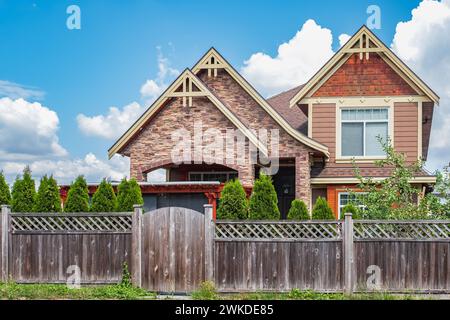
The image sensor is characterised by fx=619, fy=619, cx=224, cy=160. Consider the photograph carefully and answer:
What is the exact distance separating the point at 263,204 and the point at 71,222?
15.1 feet

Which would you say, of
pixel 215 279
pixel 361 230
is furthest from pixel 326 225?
pixel 215 279

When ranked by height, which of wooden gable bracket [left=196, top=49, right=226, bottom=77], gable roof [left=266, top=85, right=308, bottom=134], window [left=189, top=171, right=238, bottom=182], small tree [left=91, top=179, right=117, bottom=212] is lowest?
small tree [left=91, top=179, right=117, bottom=212]

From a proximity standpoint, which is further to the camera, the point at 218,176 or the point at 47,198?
the point at 218,176

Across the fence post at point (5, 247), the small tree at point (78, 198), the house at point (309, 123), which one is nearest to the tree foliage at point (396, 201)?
the house at point (309, 123)

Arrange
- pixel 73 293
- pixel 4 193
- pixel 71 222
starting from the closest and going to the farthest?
1. pixel 73 293
2. pixel 71 222
3. pixel 4 193

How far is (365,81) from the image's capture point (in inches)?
851

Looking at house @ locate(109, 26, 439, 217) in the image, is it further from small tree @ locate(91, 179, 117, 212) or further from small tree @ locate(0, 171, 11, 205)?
small tree @ locate(0, 171, 11, 205)

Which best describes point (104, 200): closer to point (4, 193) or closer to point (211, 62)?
point (4, 193)

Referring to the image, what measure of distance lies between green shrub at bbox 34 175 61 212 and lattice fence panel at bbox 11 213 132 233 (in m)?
0.56

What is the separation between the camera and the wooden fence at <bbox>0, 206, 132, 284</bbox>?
14.3 metres

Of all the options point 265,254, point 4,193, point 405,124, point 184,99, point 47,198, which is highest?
point 184,99

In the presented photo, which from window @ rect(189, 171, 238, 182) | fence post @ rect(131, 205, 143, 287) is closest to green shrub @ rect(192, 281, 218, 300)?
fence post @ rect(131, 205, 143, 287)

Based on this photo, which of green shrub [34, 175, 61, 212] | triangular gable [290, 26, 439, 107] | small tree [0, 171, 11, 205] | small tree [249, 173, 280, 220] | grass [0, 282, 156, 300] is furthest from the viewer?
triangular gable [290, 26, 439, 107]

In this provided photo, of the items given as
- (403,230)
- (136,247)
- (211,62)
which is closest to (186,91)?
(211,62)
